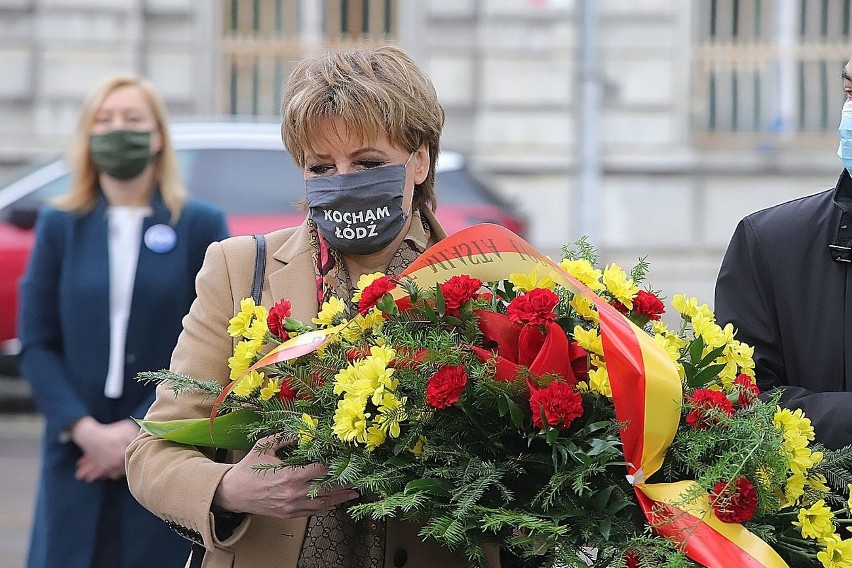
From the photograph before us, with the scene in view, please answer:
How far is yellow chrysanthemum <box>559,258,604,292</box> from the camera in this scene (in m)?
2.32

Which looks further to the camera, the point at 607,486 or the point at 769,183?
the point at 769,183

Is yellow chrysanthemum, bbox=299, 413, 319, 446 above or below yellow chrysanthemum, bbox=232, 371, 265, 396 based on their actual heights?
below

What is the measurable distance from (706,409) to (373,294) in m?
0.56

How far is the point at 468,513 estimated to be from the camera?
2.06 meters

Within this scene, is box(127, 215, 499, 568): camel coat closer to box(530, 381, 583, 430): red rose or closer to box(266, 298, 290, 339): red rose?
box(266, 298, 290, 339): red rose

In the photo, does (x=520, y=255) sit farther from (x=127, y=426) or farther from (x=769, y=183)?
(x=769, y=183)

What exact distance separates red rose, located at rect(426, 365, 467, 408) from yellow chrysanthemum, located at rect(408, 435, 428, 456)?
0.08m

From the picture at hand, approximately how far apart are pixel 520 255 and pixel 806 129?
13083 mm

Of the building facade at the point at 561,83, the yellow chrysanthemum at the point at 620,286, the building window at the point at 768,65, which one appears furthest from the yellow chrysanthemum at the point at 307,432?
the building window at the point at 768,65

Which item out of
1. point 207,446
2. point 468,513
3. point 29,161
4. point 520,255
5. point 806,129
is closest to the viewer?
point 468,513

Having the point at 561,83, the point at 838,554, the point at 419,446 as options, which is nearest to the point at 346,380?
the point at 419,446

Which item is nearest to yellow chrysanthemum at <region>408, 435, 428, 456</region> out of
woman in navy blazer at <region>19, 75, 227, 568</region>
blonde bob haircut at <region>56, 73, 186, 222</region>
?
woman in navy blazer at <region>19, 75, 227, 568</region>

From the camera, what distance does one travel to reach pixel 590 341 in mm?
2195

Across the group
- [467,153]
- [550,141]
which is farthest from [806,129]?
[467,153]
